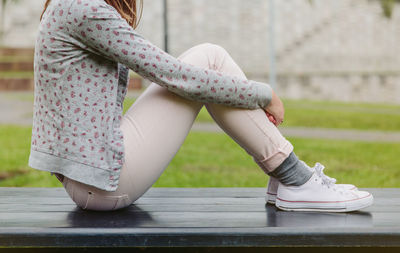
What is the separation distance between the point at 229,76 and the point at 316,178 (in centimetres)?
50

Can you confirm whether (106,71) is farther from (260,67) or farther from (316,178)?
(260,67)

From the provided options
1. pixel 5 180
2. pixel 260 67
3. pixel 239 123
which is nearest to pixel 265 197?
pixel 239 123

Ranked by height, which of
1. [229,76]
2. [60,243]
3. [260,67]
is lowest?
[260,67]

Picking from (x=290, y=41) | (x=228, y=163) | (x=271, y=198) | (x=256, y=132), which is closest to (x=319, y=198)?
(x=271, y=198)

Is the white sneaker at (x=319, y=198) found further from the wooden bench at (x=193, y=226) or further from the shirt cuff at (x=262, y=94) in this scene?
the shirt cuff at (x=262, y=94)

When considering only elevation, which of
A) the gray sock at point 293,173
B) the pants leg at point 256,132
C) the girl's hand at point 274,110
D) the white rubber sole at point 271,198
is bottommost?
the white rubber sole at point 271,198

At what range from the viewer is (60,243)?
1787 mm

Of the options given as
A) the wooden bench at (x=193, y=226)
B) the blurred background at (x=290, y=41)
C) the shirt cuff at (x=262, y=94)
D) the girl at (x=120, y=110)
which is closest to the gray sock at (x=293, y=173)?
the girl at (x=120, y=110)

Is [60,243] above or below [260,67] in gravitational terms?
above

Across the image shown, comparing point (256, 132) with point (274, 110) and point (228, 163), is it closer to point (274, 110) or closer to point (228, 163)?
point (274, 110)

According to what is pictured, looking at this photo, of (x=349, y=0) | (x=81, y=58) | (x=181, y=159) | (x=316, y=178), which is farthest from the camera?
(x=349, y=0)

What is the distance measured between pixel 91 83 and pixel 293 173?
77 cm

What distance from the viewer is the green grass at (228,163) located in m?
4.86

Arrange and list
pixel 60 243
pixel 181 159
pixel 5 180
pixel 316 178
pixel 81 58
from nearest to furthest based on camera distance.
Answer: pixel 60 243
pixel 81 58
pixel 316 178
pixel 5 180
pixel 181 159
